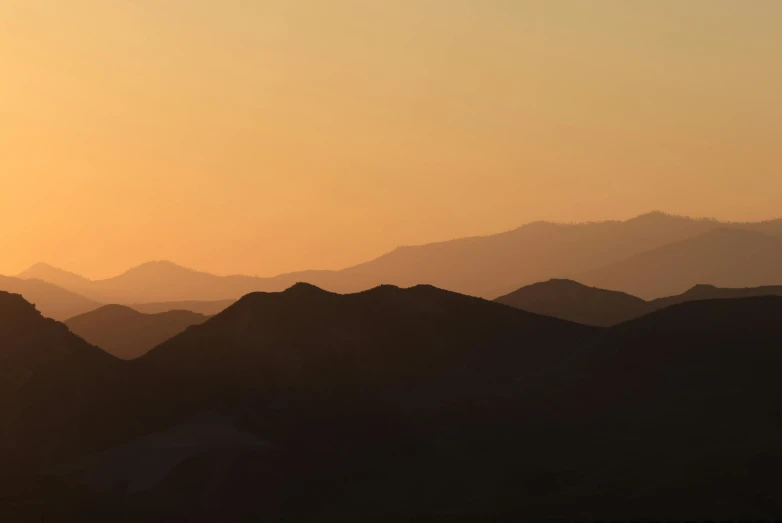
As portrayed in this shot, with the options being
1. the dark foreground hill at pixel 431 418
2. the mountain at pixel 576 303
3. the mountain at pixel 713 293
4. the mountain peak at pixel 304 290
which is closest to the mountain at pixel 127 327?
the mountain at pixel 576 303

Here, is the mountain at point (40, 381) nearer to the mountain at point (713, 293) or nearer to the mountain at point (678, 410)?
the mountain at point (678, 410)

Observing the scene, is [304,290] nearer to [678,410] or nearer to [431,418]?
[431,418]

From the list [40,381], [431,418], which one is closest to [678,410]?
[431,418]

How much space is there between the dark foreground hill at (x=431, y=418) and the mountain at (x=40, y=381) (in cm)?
136

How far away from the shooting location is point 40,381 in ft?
307

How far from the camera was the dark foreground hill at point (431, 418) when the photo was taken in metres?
68.8

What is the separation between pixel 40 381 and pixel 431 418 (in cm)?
3277

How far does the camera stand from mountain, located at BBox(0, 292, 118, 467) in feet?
290

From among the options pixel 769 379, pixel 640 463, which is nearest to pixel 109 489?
pixel 640 463

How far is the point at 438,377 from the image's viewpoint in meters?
102

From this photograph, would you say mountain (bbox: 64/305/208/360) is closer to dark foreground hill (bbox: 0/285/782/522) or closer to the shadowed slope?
the shadowed slope

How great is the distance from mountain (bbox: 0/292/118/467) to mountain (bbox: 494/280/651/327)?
71.7 m

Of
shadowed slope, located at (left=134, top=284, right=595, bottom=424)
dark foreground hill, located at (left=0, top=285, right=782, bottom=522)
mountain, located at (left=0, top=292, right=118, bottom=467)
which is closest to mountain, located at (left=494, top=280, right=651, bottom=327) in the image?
shadowed slope, located at (left=134, top=284, right=595, bottom=424)

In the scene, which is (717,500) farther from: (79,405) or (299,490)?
(79,405)
